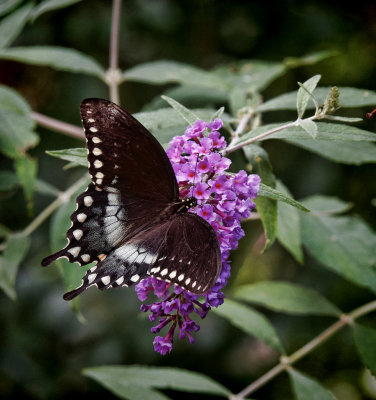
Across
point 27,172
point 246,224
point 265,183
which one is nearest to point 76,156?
point 265,183

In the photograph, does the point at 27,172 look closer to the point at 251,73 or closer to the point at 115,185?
the point at 115,185

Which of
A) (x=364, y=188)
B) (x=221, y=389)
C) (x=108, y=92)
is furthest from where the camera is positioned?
(x=108, y=92)

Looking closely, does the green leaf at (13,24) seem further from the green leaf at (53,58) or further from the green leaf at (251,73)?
the green leaf at (251,73)

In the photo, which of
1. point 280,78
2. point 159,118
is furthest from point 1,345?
point 280,78

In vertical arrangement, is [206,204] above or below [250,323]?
above

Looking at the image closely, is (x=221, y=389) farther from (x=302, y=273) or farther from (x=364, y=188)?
(x=364, y=188)

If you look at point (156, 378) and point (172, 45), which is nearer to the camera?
point (156, 378)
